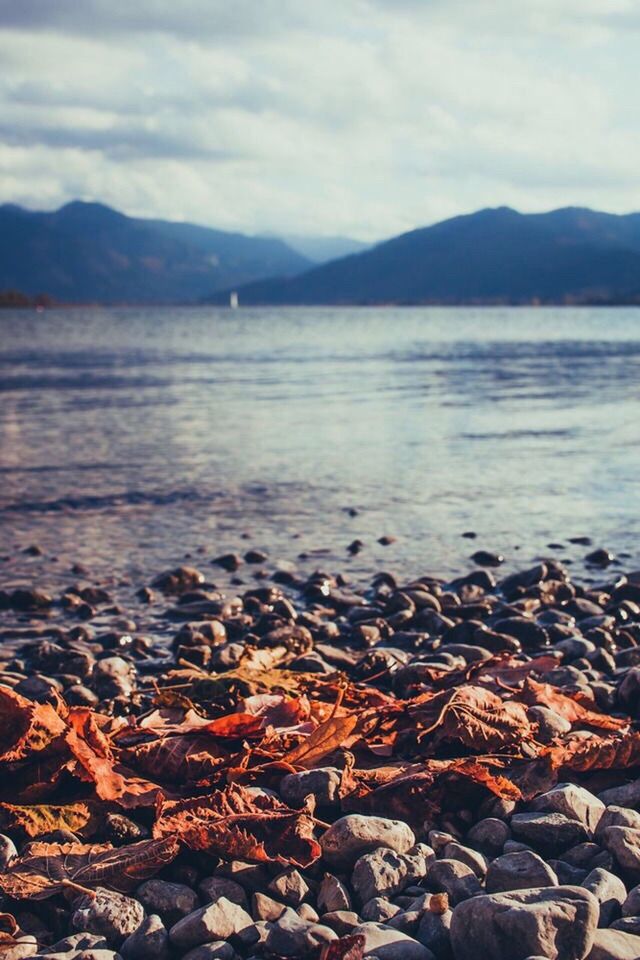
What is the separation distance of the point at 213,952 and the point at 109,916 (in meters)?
0.46

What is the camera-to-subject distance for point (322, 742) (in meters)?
5.17

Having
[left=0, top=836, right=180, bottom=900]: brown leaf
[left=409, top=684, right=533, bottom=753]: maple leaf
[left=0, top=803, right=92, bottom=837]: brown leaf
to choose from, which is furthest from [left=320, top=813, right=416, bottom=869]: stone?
[left=0, top=803, right=92, bottom=837]: brown leaf

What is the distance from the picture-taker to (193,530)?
13.4m

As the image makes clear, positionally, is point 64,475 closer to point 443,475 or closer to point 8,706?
point 443,475

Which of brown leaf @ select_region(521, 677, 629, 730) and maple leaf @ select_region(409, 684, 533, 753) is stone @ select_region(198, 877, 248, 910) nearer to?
maple leaf @ select_region(409, 684, 533, 753)

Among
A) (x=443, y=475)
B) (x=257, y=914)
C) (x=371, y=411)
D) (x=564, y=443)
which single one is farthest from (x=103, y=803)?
(x=371, y=411)

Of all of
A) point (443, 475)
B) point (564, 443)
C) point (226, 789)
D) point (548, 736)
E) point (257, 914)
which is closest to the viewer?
point (257, 914)

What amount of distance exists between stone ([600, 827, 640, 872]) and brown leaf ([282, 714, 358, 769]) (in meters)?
1.39

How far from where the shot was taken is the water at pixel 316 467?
41.2ft

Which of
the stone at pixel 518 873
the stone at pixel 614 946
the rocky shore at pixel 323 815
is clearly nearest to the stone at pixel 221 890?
the rocky shore at pixel 323 815

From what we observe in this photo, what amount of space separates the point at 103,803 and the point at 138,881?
1.93 feet

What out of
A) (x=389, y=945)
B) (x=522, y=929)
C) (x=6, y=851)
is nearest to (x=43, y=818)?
(x=6, y=851)

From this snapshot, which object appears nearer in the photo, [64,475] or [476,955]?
[476,955]

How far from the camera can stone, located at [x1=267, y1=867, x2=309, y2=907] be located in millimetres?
4055
